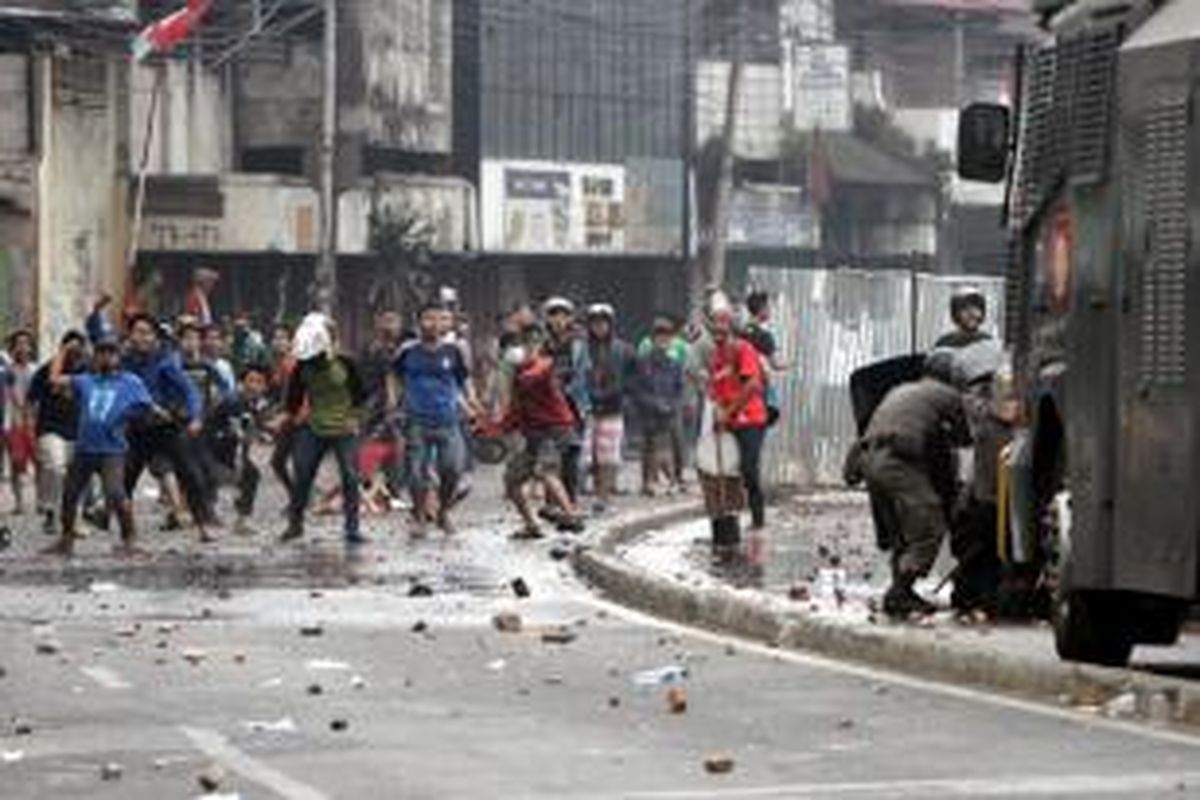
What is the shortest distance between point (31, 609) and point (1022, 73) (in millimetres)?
6124

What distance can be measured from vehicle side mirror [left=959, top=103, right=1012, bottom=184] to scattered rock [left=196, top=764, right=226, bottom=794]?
18.2 ft

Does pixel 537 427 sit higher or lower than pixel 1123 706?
higher

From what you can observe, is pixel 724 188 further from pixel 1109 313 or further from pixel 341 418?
pixel 1109 313

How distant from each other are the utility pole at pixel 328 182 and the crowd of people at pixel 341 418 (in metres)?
16.6

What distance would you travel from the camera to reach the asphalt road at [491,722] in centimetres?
995

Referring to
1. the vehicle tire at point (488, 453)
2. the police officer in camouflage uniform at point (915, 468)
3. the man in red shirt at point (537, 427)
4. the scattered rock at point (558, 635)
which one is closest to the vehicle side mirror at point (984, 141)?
the police officer in camouflage uniform at point (915, 468)

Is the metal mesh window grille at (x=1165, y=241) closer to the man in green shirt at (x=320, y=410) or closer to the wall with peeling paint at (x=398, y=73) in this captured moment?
the man in green shirt at (x=320, y=410)

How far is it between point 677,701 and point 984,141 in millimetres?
3525

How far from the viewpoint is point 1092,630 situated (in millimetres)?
13281

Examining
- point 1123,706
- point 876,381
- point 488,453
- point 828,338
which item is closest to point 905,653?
point 1123,706

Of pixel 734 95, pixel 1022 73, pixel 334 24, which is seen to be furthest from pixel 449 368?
pixel 734 95

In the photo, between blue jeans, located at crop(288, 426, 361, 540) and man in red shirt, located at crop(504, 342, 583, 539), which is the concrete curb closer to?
blue jeans, located at crop(288, 426, 361, 540)

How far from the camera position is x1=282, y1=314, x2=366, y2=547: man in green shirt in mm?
22953

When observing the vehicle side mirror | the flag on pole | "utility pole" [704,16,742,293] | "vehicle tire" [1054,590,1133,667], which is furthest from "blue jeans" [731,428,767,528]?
"utility pole" [704,16,742,293]
